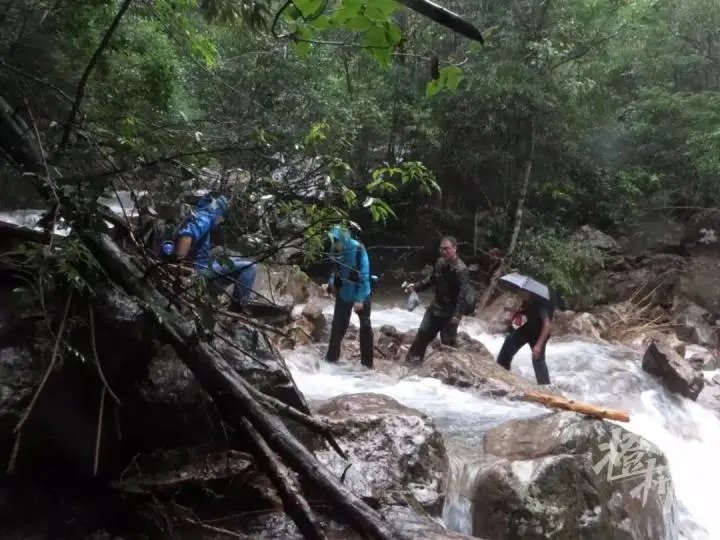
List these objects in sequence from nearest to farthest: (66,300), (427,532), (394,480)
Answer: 1. (66,300)
2. (427,532)
3. (394,480)

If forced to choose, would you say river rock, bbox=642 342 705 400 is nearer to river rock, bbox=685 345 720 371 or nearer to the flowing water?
the flowing water

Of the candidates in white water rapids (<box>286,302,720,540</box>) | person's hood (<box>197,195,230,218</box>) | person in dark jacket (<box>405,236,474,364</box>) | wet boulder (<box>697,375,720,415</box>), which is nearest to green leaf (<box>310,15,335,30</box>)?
person's hood (<box>197,195,230,218</box>)

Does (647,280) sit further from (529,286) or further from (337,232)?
(337,232)

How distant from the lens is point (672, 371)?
9.55 metres

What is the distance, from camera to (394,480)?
402cm

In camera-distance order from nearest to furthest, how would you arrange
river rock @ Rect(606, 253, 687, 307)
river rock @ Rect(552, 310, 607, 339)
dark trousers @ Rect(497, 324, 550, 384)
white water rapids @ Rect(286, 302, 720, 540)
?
white water rapids @ Rect(286, 302, 720, 540), dark trousers @ Rect(497, 324, 550, 384), river rock @ Rect(552, 310, 607, 339), river rock @ Rect(606, 253, 687, 307)

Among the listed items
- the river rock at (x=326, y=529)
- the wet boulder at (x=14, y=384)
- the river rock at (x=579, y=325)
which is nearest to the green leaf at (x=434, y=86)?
the river rock at (x=326, y=529)

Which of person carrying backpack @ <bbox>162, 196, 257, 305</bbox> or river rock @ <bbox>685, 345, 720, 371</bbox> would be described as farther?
river rock @ <bbox>685, 345, 720, 371</bbox>

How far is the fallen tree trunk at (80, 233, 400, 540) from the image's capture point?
2.83 meters

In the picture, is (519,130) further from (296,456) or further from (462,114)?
(296,456)

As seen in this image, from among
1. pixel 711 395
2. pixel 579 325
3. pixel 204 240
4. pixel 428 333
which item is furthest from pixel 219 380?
pixel 579 325

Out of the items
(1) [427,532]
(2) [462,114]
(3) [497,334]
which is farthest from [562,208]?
(1) [427,532]

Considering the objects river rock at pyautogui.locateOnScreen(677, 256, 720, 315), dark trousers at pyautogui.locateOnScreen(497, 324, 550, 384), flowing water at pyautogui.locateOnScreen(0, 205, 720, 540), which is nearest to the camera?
flowing water at pyautogui.locateOnScreen(0, 205, 720, 540)

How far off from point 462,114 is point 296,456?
1386 cm
